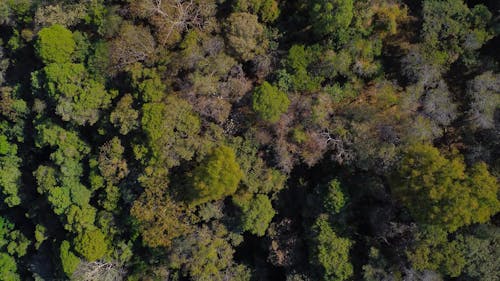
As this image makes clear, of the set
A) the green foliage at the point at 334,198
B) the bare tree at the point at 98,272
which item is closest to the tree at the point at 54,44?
the bare tree at the point at 98,272

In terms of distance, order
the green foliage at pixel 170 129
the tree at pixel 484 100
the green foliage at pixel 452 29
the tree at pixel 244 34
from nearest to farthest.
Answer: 1. the tree at pixel 484 100
2. the green foliage at pixel 452 29
3. the green foliage at pixel 170 129
4. the tree at pixel 244 34

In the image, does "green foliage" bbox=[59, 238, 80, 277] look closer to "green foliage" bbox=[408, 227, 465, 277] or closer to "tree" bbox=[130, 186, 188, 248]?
"tree" bbox=[130, 186, 188, 248]

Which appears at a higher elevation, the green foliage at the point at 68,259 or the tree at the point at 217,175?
the tree at the point at 217,175

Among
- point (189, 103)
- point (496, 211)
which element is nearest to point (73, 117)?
point (189, 103)

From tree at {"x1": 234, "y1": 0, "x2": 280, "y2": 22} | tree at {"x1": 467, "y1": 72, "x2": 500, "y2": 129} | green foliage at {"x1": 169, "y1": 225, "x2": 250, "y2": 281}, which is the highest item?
tree at {"x1": 467, "y1": 72, "x2": 500, "y2": 129}

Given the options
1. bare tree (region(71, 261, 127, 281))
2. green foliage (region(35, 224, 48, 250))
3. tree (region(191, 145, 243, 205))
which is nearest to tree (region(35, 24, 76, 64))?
tree (region(191, 145, 243, 205))

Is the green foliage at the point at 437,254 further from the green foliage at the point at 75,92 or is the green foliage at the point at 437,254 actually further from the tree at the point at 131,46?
the green foliage at the point at 75,92
